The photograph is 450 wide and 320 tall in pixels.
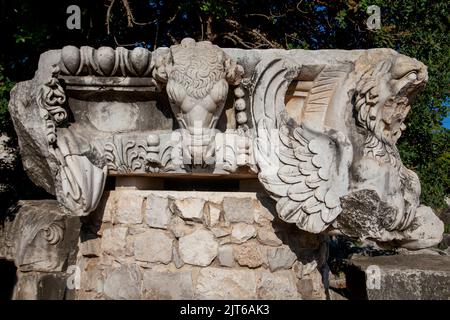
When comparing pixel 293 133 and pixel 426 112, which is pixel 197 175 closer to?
pixel 293 133

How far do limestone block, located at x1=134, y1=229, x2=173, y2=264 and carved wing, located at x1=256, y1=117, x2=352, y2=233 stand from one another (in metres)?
0.73

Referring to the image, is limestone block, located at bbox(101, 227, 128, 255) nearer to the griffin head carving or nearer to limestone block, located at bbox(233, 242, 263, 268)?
limestone block, located at bbox(233, 242, 263, 268)

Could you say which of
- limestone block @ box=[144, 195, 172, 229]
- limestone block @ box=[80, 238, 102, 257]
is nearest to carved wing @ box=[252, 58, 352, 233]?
limestone block @ box=[144, 195, 172, 229]

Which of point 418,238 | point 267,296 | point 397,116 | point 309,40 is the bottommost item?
point 267,296

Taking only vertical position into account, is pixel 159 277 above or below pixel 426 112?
below

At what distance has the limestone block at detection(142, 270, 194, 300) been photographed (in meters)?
2.82

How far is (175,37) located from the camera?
5777mm

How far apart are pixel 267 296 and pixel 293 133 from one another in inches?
39.9

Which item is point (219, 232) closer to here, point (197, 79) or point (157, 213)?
point (157, 213)

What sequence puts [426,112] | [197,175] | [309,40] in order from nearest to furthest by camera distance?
[197,175] < [426,112] < [309,40]

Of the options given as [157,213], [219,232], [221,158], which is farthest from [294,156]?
[157,213]

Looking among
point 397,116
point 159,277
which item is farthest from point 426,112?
point 159,277

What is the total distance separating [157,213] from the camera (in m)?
2.91

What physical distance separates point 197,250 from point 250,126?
32.8 inches
